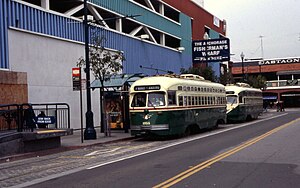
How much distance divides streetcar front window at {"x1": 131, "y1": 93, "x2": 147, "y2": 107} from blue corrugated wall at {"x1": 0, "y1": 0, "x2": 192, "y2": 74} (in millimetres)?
7208

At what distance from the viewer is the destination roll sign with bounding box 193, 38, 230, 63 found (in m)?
49.4

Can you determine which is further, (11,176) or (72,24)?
(72,24)

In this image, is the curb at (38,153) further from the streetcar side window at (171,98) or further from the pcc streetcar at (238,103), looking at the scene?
the pcc streetcar at (238,103)

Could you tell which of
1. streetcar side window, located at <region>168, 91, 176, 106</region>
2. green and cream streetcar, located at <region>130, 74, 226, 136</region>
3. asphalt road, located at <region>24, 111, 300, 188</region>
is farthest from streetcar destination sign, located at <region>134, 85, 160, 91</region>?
asphalt road, located at <region>24, 111, 300, 188</region>

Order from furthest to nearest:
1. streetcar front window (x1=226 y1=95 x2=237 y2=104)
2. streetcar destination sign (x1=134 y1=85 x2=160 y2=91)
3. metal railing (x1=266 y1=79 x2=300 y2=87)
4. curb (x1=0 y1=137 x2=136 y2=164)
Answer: metal railing (x1=266 y1=79 x2=300 y2=87) < streetcar front window (x1=226 y1=95 x2=237 y2=104) < streetcar destination sign (x1=134 y1=85 x2=160 y2=91) < curb (x1=0 y1=137 x2=136 y2=164)

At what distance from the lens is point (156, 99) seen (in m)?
21.0

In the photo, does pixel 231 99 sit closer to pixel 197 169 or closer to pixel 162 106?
pixel 162 106

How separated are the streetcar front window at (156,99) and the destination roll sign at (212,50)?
1176 inches

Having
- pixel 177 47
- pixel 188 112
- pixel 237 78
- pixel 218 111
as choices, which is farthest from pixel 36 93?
pixel 237 78

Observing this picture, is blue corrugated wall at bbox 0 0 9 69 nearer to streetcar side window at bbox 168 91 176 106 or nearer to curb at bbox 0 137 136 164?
curb at bbox 0 137 136 164

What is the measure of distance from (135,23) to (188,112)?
64.0ft

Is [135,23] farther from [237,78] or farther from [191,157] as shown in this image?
[237,78]

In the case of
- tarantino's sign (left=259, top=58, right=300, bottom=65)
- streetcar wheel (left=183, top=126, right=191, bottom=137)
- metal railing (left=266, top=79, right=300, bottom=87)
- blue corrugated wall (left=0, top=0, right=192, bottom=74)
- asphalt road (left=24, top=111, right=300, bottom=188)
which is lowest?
asphalt road (left=24, top=111, right=300, bottom=188)

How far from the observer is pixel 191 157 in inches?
536
